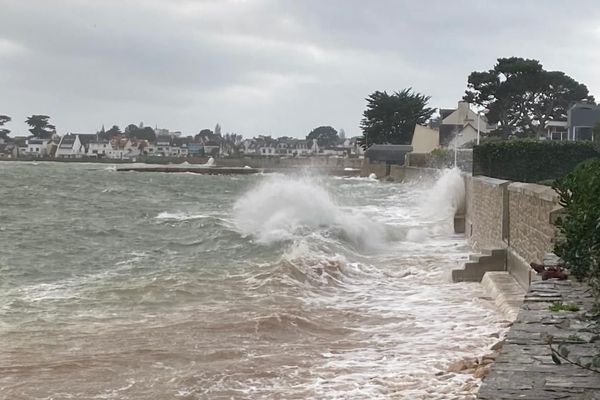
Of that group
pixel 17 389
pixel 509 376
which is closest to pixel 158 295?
pixel 17 389

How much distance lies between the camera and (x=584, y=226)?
470 cm

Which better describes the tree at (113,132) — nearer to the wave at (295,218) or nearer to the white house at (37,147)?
the white house at (37,147)

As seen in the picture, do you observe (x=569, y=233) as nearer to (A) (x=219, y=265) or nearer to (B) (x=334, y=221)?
(A) (x=219, y=265)

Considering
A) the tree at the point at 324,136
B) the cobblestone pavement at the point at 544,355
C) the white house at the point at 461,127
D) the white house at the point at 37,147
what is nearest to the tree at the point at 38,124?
the white house at the point at 37,147

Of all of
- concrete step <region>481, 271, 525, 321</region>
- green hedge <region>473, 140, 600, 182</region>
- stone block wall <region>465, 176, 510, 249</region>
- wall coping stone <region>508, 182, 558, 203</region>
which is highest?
green hedge <region>473, 140, 600, 182</region>

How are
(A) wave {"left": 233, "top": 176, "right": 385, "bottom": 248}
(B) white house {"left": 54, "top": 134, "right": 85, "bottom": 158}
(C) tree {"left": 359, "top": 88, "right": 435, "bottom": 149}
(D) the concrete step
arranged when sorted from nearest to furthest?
(D) the concrete step
(A) wave {"left": 233, "top": 176, "right": 385, "bottom": 248}
(C) tree {"left": 359, "top": 88, "right": 435, "bottom": 149}
(B) white house {"left": 54, "top": 134, "right": 85, "bottom": 158}

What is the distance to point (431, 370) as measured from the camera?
7.16 metres

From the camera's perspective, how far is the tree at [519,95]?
183 ft

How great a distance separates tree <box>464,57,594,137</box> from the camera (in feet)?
183

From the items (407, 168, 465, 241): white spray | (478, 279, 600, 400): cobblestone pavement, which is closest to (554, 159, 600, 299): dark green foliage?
(478, 279, 600, 400): cobblestone pavement

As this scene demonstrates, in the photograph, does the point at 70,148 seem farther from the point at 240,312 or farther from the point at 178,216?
the point at 240,312

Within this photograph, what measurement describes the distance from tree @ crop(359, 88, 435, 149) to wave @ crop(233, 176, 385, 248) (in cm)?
6132

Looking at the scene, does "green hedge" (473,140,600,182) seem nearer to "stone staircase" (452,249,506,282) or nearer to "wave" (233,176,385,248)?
"wave" (233,176,385,248)

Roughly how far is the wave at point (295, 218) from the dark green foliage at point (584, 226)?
13.1 m
